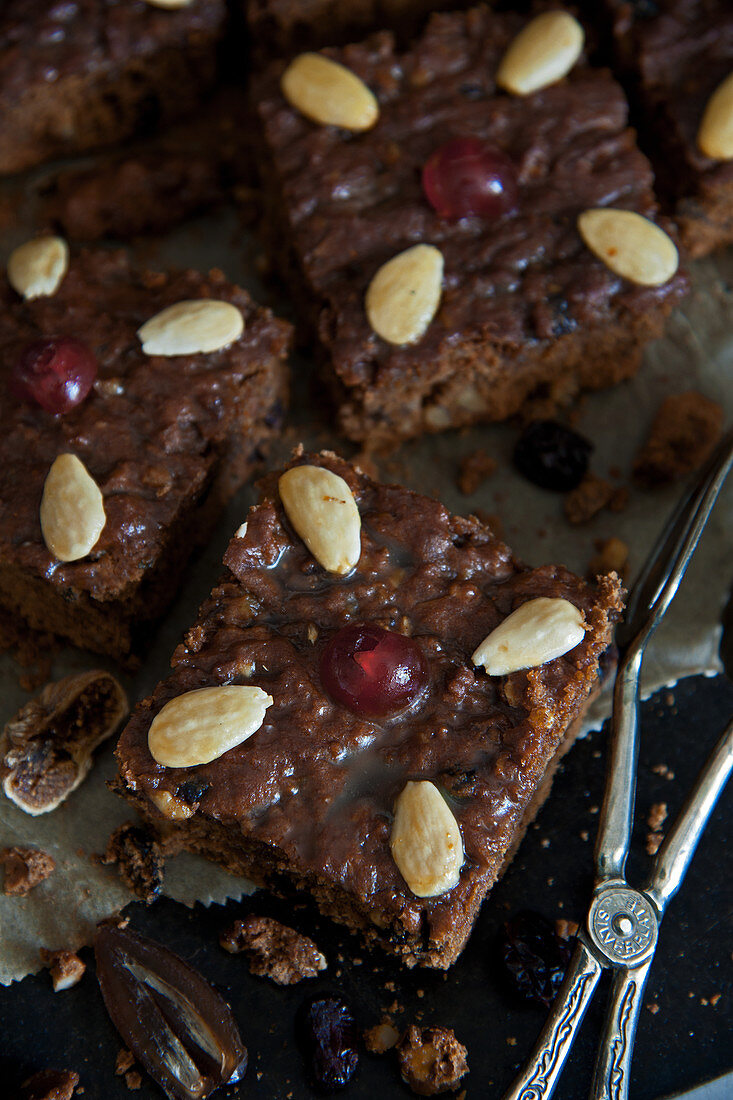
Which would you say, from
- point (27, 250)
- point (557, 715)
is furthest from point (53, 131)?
point (557, 715)

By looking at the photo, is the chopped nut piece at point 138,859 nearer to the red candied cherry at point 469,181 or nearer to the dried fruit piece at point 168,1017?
the dried fruit piece at point 168,1017

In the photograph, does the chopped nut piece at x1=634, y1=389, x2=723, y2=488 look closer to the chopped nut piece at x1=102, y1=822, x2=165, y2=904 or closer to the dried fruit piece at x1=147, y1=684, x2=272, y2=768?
the dried fruit piece at x1=147, y1=684, x2=272, y2=768

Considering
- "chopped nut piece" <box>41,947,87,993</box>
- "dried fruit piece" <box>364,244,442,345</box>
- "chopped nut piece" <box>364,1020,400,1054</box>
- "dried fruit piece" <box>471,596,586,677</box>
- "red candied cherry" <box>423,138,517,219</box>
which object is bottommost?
"chopped nut piece" <box>364,1020,400,1054</box>

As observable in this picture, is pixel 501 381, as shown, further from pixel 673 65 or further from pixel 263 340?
pixel 673 65

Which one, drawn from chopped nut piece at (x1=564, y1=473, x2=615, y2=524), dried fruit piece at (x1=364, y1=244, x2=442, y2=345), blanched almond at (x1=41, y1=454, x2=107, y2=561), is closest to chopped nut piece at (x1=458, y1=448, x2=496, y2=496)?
chopped nut piece at (x1=564, y1=473, x2=615, y2=524)

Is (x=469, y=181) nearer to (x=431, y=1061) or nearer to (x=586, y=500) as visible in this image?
(x=586, y=500)

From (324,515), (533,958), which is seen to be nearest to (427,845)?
(533,958)

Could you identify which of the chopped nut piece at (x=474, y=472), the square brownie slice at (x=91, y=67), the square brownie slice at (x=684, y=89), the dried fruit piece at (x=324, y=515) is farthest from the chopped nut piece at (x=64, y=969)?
the square brownie slice at (x=684, y=89)
